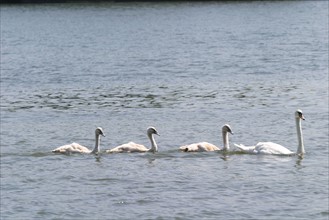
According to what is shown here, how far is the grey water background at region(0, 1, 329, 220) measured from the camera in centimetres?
2059

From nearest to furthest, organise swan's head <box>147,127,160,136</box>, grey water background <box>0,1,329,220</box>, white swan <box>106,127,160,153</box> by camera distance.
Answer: grey water background <box>0,1,329,220</box>
white swan <box>106,127,160,153</box>
swan's head <box>147,127,160,136</box>

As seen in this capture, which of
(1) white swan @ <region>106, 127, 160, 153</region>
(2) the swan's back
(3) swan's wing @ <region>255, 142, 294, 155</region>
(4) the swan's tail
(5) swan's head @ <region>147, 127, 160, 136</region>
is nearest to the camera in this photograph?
(3) swan's wing @ <region>255, 142, 294, 155</region>

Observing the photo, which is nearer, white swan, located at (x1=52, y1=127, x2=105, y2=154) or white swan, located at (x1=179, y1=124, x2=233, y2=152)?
white swan, located at (x1=179, y1=124, x2=233, y2=152)

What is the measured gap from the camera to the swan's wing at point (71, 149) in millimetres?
25364

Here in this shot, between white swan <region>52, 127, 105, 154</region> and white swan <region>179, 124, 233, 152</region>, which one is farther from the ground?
white swan <region>179, 124, 233, 152</region>

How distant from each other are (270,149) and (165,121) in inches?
236

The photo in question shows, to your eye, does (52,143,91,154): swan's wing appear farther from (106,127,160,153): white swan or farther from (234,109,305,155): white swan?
(234,109,305,155): white swan

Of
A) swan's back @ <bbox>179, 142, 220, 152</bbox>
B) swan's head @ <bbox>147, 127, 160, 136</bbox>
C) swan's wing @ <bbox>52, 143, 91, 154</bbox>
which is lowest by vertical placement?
swan's wing @ <bbox>52, 143, 91, 154</bbox>

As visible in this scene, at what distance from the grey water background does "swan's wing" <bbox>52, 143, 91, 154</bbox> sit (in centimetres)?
18

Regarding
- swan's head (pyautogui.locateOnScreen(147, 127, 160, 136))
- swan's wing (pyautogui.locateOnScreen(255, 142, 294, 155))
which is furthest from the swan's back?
swan's wing (pyautogui.locateOnScreen(255, 142, 294, 155))

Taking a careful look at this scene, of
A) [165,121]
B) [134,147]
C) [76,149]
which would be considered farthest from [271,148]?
[165,121]

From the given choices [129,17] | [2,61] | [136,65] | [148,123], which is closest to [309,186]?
[148,123]

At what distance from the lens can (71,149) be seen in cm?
2539

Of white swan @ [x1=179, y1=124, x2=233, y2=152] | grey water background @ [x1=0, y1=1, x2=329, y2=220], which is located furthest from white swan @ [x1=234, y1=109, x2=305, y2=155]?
white swan @ [x1=179, y1=124, x2=233, y2=152]
